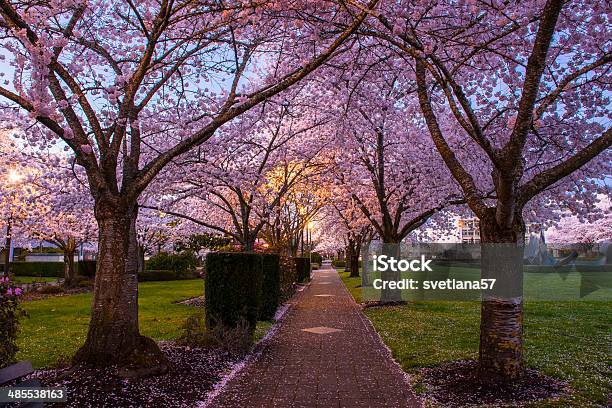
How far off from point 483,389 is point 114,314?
14.4ft

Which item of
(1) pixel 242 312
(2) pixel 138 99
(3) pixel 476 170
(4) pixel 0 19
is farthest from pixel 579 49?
(4) pixel 0 19

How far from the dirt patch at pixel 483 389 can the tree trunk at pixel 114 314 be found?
328cm

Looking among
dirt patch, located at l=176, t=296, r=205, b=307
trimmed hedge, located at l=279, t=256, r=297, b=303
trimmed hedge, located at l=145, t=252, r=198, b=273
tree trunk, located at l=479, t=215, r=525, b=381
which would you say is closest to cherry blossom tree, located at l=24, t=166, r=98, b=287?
dirt patch, located at l=176, t=296, r=205, b=307

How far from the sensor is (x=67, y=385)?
5230 mm

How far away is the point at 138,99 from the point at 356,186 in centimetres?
881

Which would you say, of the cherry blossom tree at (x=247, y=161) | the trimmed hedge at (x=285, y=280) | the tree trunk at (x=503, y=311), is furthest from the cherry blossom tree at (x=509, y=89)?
the trimmed hedge at (x=285, y=280)

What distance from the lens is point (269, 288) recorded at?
470 inches

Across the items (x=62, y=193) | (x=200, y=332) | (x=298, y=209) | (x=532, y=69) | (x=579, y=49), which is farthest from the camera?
(x=298, y=209)

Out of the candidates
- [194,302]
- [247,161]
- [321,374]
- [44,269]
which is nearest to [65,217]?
[194,302]

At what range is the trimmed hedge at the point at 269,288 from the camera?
11.6 m

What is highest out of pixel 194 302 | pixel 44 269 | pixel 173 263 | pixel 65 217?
pixel 65 217

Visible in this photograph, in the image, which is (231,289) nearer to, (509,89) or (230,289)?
(230,289)

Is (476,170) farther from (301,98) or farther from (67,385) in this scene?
(67,385)

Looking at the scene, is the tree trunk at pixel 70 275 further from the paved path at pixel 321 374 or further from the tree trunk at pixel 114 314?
the tree trunk at pixel 114 314
